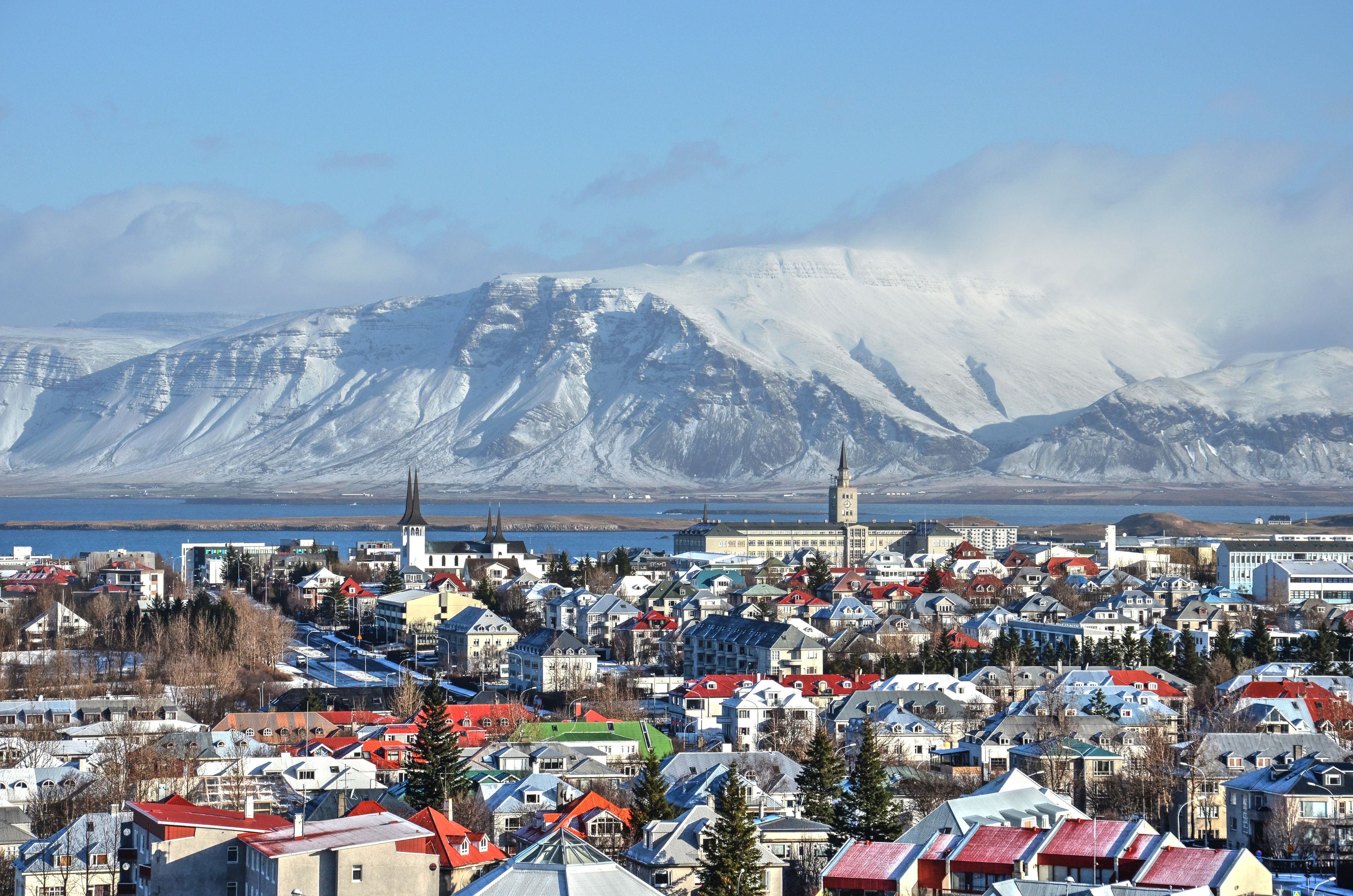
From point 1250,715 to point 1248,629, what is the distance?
1263 inches

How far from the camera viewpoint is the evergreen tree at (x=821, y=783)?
136 feet

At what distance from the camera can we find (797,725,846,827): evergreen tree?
41406 mm

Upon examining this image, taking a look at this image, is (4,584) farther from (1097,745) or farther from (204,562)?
(1097,745)

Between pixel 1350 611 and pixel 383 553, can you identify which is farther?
pixel 383 553

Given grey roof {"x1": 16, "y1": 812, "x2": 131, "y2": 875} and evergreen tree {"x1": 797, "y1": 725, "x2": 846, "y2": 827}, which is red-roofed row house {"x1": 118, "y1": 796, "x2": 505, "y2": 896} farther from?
evergreen tree {"x1": 797, "y1": 725, "x2": 846, "y2": 827}

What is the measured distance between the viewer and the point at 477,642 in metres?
81.6

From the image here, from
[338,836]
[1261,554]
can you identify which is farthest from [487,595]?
[338,836]

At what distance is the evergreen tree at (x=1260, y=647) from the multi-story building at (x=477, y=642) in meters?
24.6

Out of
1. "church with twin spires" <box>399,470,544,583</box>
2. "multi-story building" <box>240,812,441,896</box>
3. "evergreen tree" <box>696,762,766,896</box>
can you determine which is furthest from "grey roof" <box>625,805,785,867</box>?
"church with twin spires" <box>399,470,544,583</box>

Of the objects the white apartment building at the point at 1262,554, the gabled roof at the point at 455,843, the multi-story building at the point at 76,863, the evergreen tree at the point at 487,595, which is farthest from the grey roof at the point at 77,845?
the white apartment building at the point at 1262,554

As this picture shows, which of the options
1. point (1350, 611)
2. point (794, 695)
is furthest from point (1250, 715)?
point (1350, 611)

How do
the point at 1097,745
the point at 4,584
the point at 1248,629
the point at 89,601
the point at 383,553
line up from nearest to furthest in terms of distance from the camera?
1. the point at 1097,745
2. the point at 1248,629
3. the point at 89,601
4. the point at 4,584
5. the point at 383,553

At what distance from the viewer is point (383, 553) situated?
13825cm

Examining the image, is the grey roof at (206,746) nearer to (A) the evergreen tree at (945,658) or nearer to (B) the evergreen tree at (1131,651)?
(A) the evergreen tree at (945,658)
